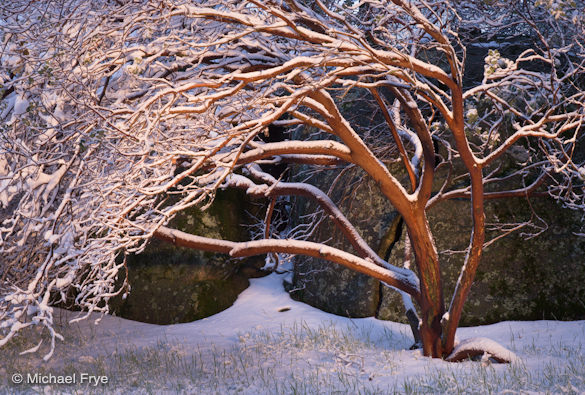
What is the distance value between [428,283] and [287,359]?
6.69 feet

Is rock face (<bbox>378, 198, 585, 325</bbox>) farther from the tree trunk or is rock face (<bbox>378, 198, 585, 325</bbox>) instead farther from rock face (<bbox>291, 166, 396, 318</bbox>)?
the tree trunk

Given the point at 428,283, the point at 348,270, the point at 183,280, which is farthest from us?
the point at 183,280

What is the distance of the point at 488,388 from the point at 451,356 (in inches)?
70.6

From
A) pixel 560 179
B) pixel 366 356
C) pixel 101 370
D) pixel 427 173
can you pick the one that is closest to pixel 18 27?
pixel 101 370

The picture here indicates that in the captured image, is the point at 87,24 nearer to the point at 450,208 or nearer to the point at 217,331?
the point at 217,331

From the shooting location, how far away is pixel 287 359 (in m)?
6.98

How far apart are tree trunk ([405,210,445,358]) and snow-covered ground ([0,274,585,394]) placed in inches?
10.6

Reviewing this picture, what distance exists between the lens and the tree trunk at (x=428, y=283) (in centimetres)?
683

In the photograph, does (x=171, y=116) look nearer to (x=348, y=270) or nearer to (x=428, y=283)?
(x=428, y=283)

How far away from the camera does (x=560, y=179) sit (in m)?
8.98

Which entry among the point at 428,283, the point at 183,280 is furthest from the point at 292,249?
the point at 183,280

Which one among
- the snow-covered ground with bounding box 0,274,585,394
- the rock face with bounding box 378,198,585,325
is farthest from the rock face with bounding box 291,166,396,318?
the rock face with bounding box 378,198,585,325

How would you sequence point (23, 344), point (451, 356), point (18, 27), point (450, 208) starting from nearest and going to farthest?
1. point (18, 27)
2. point (451, 356)
3. point (23, 344)
4. point (450, 208)

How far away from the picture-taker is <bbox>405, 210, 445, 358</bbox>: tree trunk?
6832 millimetres
